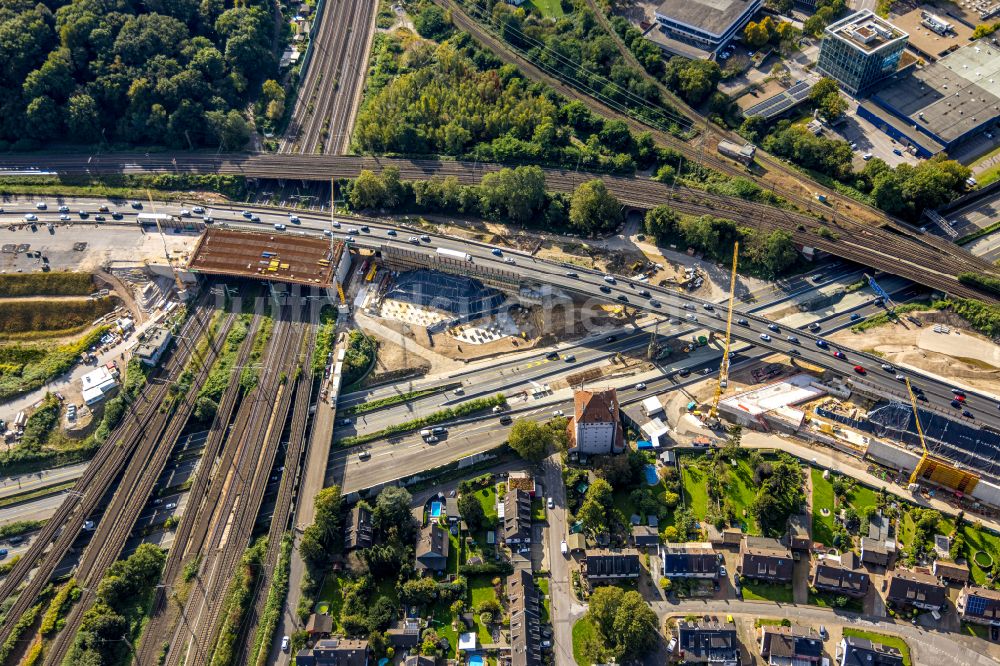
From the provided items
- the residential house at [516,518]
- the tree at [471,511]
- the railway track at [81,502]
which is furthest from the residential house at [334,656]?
the railway track at [81,502]

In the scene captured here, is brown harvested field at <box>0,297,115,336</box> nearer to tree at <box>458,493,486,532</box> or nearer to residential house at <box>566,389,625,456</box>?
tree at <box>458,493,486,532</box>

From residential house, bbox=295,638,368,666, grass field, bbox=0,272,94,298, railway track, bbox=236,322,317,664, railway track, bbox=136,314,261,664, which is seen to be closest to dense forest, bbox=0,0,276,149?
grass field, bbox=0,272,94,298

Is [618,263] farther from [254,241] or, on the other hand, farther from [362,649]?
[362,649]

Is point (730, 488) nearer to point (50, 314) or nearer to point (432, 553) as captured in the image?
point (432, 553)

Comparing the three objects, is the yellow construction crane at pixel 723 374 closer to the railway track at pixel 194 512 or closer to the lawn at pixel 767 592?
the lawn at pixel 767 592

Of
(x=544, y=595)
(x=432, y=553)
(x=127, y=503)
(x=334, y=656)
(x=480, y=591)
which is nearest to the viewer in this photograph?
(x=334, y=656)

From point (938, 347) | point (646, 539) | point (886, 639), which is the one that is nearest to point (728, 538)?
point (646, 539)
